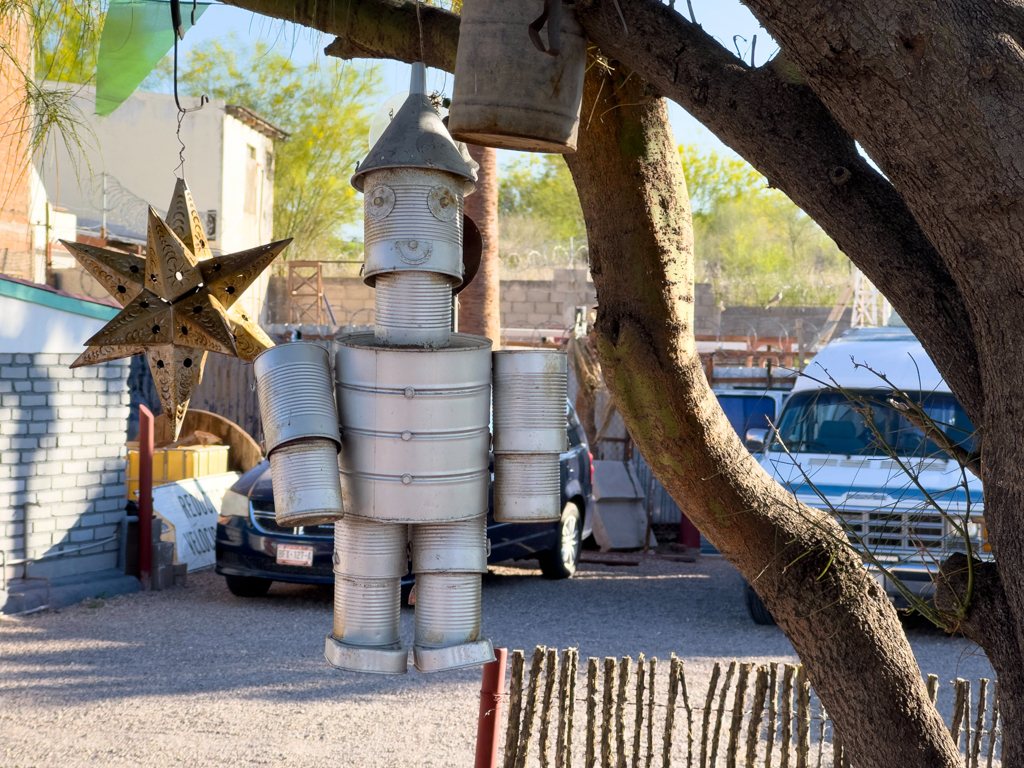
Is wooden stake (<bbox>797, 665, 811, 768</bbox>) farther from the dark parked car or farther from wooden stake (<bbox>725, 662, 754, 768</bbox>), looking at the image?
the dark parked car

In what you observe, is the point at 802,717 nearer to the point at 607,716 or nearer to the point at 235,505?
the point at 607,716

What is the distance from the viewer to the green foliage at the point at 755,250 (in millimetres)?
47938

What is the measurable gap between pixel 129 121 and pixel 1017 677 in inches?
1036

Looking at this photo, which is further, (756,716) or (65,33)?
(756,716)

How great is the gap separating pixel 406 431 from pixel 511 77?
79 cm

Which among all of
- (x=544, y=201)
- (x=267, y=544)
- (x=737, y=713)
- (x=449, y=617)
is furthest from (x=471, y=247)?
(x=544, y=201)

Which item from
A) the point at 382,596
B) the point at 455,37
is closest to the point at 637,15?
the point at 455,37

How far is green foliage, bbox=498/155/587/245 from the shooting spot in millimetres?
48812

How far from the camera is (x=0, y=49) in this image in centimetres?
336

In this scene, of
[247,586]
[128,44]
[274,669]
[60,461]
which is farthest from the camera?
[247,586]

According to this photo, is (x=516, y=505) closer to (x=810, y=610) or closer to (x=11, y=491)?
(x=810, y=610)

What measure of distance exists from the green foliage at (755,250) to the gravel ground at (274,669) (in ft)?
128

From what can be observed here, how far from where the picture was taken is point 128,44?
3.19 meters

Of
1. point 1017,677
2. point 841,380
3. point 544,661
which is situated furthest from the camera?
point 841,380
